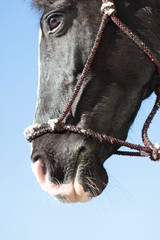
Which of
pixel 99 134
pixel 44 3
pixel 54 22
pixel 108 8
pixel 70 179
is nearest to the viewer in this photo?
pixel 70 179

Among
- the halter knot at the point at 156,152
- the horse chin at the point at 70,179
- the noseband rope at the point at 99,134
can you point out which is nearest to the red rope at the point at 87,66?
the noseband rope at the point at 99,134

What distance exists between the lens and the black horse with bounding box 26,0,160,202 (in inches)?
130

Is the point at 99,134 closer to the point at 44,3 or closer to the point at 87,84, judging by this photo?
the point at 87,84

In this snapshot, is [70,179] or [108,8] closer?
[70,179]

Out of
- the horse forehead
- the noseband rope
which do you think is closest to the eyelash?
the horse forehead

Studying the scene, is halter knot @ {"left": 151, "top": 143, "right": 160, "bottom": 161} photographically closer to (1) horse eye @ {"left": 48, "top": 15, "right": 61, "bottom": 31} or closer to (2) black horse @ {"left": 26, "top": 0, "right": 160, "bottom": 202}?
(2) black horse @ {"left": 26, "top": 0, "right": 160, "bottom": 202}

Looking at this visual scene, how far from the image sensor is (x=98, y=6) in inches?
143

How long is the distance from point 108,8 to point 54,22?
393 mm

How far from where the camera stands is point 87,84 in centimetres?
346

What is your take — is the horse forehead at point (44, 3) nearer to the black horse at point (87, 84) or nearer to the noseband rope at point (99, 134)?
the black horse at point (87, 84)

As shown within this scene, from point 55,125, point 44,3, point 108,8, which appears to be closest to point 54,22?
point 44,3

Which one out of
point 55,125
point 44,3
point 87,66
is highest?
point 44,3

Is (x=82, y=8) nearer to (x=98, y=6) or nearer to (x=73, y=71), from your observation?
(x=98, y=6)

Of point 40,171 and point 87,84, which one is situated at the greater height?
point 87,84
